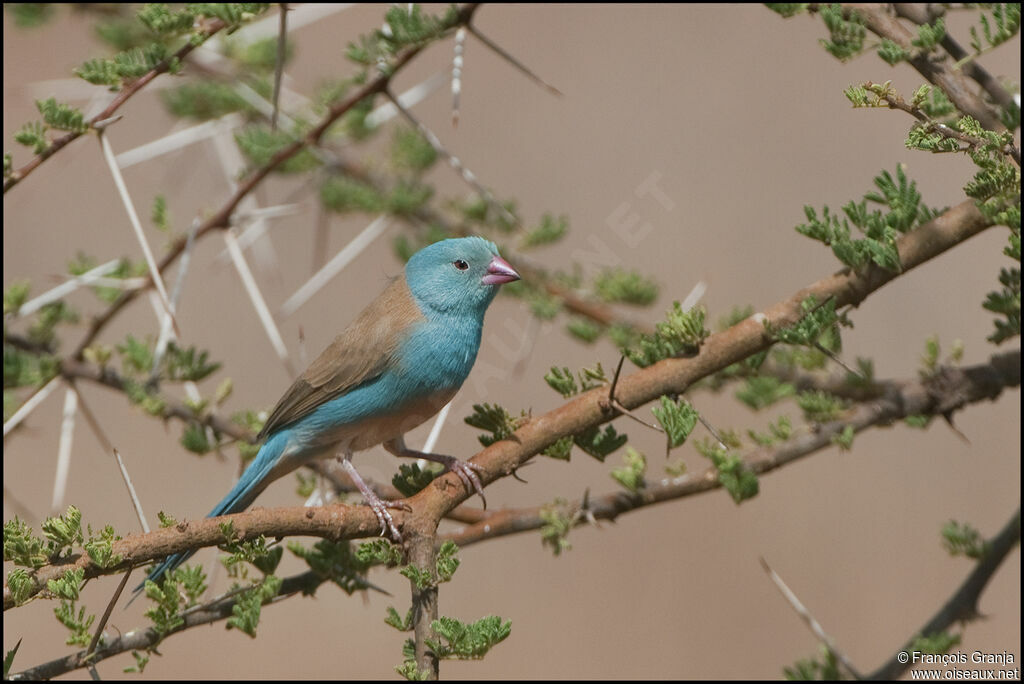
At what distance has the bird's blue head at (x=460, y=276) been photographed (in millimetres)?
3988

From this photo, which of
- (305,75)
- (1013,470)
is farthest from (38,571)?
(305,75)

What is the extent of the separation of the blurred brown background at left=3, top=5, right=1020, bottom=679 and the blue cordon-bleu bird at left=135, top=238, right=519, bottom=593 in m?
1.39

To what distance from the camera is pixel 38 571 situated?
2336 millimetres

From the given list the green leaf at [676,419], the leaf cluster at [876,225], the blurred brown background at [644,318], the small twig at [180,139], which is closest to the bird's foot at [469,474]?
the green leaf at [676,419]

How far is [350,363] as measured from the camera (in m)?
3.96

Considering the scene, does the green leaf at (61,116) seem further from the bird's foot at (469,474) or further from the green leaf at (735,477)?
the green leaf at (735,477)

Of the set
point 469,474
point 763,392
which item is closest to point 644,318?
point 763,392

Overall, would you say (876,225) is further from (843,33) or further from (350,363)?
(350,363)

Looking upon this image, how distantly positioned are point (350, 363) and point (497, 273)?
2.06 feet

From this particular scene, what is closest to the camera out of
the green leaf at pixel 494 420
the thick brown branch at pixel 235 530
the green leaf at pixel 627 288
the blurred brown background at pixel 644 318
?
the thick brown branch at pixel 235 530

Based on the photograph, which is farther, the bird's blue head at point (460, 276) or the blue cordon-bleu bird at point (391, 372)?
the bird's blue head at point (460, 276)

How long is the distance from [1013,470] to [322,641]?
14.6ft

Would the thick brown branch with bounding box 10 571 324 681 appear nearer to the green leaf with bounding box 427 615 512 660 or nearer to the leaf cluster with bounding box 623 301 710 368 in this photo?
the green leaf with bounding box 427 615 512 660

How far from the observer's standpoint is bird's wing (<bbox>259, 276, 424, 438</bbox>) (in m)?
3.89
